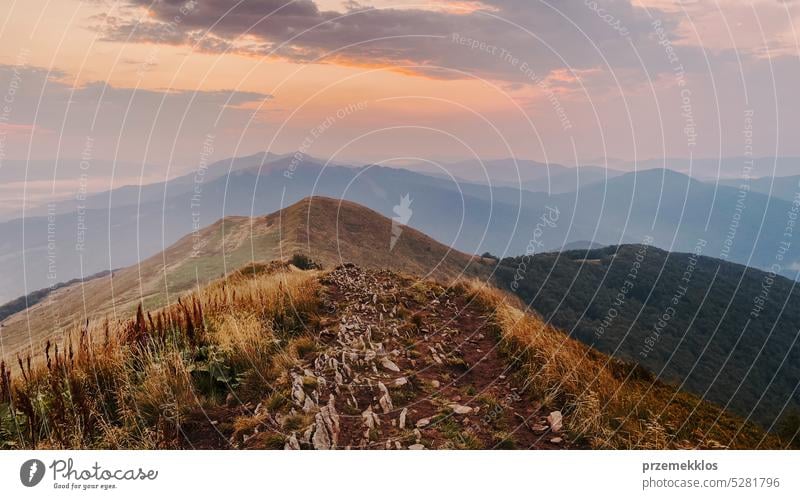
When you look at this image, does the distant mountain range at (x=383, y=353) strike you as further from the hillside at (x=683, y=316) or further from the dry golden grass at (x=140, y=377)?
the hillside at (x=683, y=316)

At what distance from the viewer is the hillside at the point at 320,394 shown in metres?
9.34

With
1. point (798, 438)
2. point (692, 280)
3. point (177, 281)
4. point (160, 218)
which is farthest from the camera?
point (692, 280)

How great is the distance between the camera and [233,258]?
747 inches

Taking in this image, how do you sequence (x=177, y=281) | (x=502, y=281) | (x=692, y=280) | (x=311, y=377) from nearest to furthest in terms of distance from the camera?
(x=311, y=377) < (x=177, y=281) < (x=502, y=281) < (x=692, y=280)

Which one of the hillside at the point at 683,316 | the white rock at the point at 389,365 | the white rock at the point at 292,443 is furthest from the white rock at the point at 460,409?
the hillside at the point at 683,316

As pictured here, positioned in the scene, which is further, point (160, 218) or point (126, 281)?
point (126, 281)

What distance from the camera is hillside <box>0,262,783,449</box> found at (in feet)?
30.7

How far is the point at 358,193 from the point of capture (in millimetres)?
14531

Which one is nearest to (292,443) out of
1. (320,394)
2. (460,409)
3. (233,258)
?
(320,394)

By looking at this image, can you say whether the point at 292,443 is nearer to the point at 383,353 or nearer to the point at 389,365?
the point at 389,365

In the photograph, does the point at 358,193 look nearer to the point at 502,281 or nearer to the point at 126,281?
the point at 126,281

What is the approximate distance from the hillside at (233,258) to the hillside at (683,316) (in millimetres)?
5022
